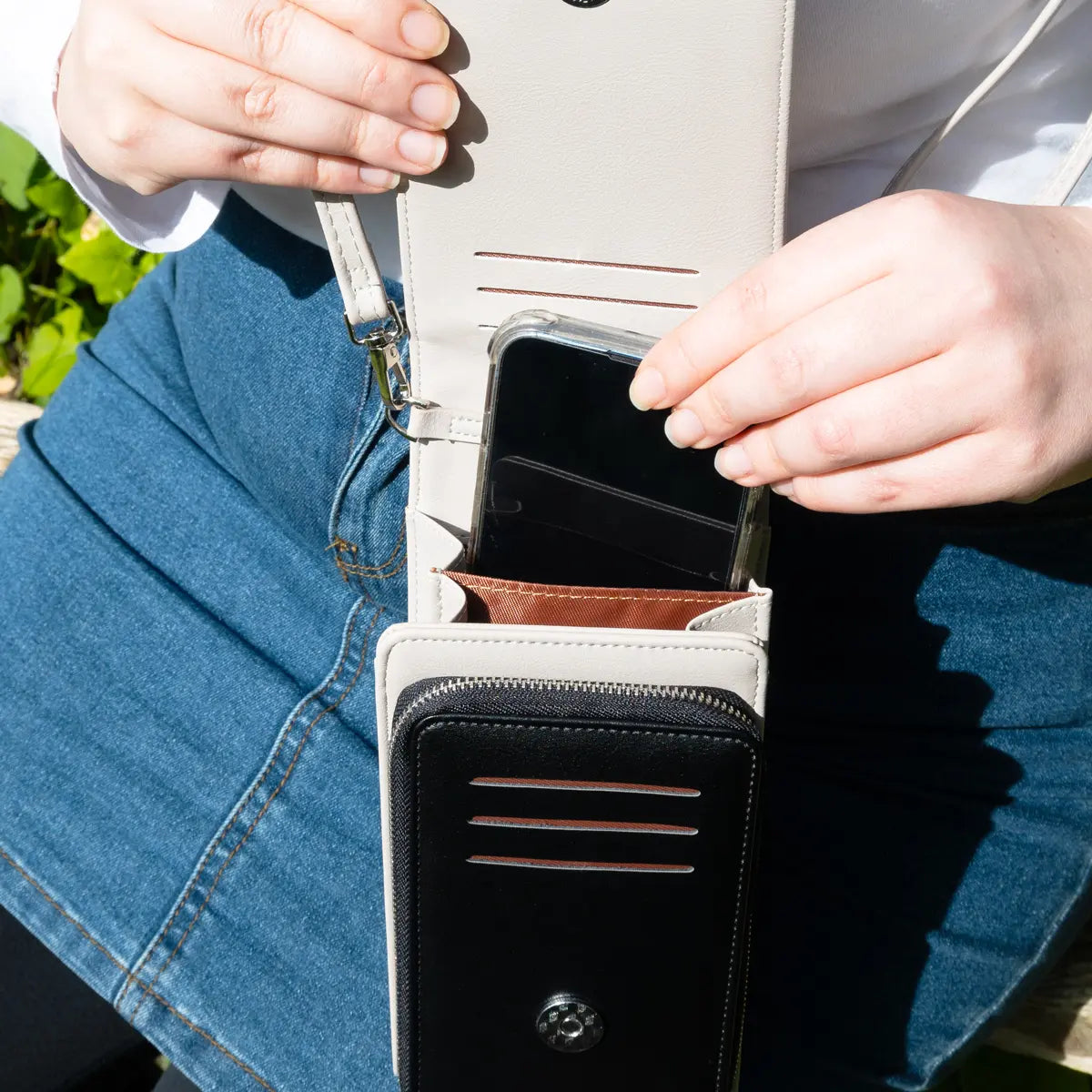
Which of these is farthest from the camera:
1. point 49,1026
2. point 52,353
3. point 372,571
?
point 52,353

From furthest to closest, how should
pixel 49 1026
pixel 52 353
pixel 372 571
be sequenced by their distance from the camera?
pixel 52 353
pixel 49 1026
pixel 372 571

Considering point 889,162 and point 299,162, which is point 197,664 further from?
point 889,162

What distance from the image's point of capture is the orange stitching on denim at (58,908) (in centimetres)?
109

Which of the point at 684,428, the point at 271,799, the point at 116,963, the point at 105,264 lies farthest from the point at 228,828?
the point at 105,264

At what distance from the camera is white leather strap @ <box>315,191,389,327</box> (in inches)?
31.5

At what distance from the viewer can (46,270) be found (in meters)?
2.23

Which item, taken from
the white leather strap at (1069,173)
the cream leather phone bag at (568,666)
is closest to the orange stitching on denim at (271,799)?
the cream leather phone bag at (568,666)

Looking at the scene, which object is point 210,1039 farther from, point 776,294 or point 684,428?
point 776,294

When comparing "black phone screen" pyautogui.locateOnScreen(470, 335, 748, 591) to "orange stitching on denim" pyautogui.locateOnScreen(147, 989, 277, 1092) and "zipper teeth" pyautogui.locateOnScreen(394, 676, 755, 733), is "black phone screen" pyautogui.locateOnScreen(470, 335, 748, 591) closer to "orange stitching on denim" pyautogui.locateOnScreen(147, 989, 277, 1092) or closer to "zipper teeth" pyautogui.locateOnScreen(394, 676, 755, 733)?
"zipper teeth" pyautogui.locateOnScreen(394, 676, 755, 733)

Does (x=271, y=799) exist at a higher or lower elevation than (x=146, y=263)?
lower

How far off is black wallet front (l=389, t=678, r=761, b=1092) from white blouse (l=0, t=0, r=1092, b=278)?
431 millimetres

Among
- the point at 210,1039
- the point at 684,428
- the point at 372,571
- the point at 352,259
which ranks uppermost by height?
the point at 352,259

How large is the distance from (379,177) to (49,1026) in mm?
1172

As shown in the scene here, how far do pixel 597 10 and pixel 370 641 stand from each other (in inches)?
26.2
